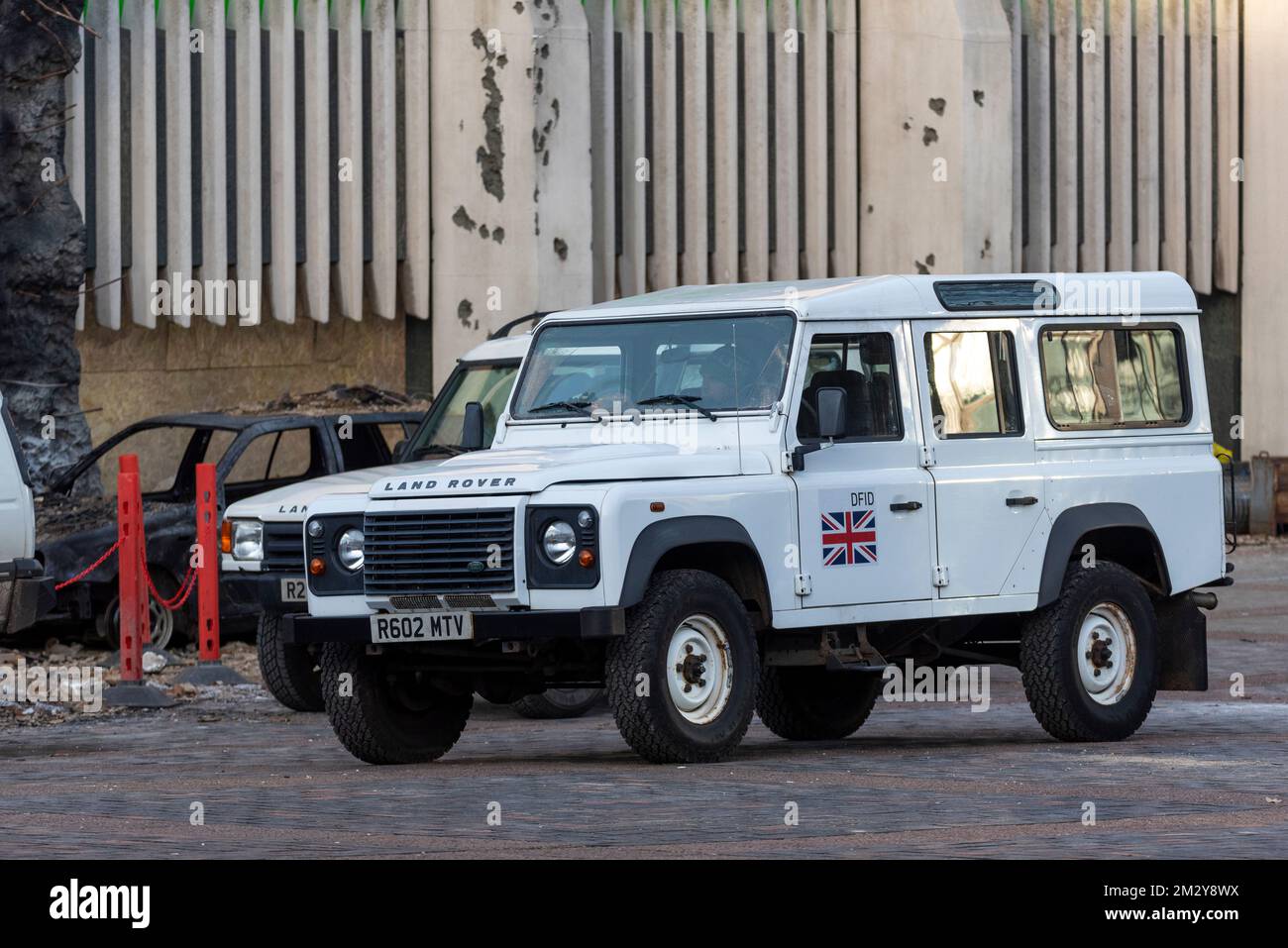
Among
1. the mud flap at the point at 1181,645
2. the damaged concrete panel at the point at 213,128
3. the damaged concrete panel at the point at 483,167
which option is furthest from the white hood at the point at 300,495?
the damaged concrete panel at the point at 483,167

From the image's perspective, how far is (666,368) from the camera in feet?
39.3

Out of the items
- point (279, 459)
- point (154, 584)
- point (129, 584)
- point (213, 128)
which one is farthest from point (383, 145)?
point (129, 584)

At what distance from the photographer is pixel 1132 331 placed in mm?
13227

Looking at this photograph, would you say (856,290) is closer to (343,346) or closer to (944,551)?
(944,551)

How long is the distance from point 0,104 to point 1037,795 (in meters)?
12.7

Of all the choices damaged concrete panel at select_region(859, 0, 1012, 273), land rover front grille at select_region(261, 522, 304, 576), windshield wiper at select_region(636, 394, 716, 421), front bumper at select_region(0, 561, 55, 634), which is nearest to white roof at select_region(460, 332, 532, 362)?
land rover front grille at select_region(261, 522, 304, 576)

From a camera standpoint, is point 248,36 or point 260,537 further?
point 248,36

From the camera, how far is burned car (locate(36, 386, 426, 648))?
1753 cm

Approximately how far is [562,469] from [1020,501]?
2.75 m

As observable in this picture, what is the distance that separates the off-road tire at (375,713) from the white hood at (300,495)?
207cm

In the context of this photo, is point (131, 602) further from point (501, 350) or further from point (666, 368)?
point (666, 368)

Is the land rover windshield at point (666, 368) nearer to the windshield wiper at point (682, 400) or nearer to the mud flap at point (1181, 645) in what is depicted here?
the windshield wiper at point (682, 400)

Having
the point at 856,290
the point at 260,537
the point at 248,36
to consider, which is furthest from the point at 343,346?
the point at 856,290

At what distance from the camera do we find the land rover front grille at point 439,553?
10812 mm
